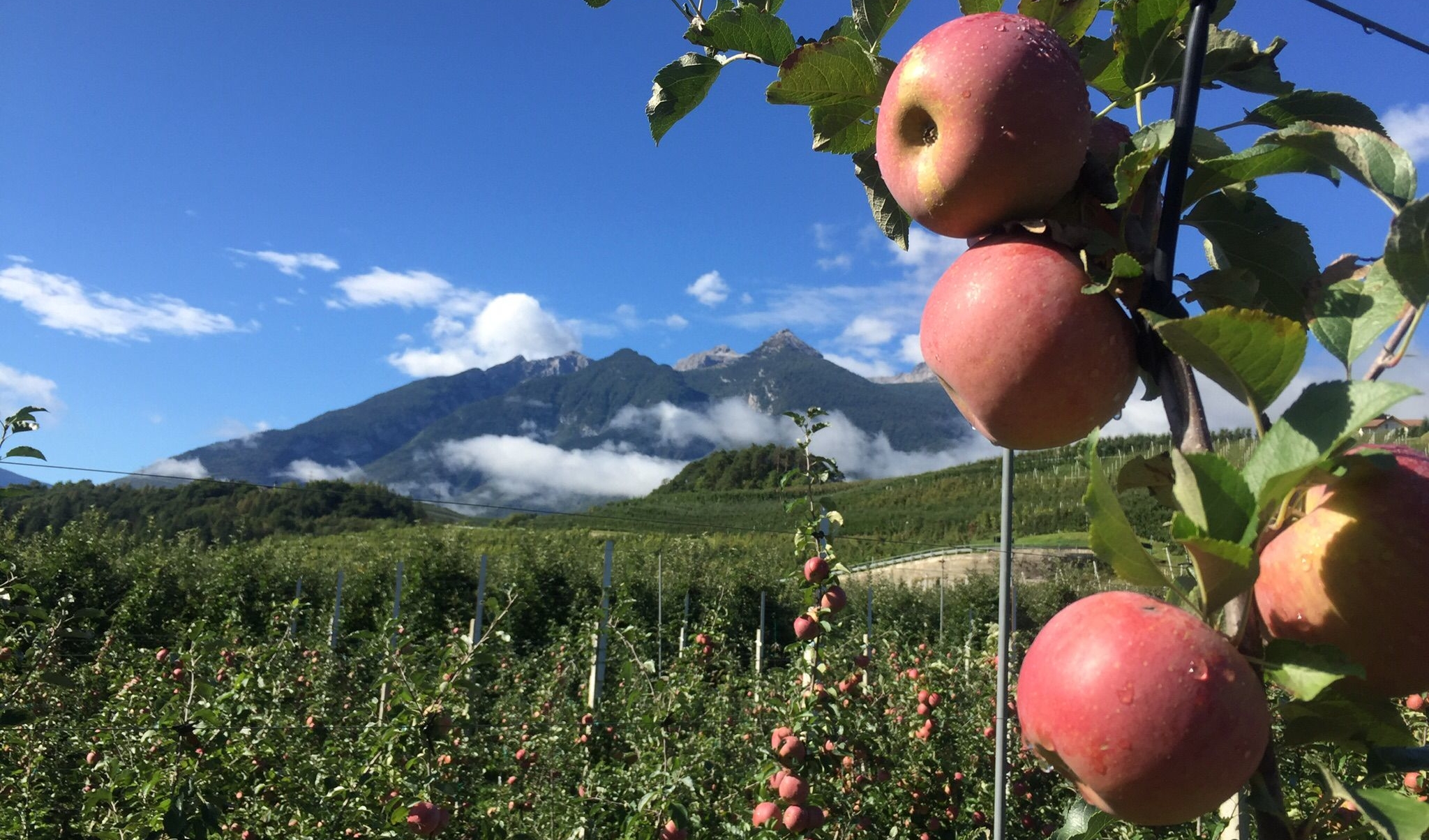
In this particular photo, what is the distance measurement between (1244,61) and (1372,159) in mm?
203

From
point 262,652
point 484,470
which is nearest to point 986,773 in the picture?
point 262,652

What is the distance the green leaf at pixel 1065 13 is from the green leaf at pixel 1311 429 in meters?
0.36

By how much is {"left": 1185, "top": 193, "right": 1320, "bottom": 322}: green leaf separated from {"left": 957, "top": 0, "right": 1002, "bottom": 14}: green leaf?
22 centimetres

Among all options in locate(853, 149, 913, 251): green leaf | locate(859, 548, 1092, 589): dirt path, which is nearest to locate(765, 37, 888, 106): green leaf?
locate(853, 149, 913, 251): green leaf

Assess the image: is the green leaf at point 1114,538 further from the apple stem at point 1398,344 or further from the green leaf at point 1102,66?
the green leaf at point 1102,66

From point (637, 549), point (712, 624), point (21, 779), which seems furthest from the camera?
point (637, 549)

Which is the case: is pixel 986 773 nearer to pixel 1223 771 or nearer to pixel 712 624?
pixel 712 624

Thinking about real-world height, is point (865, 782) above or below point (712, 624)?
below

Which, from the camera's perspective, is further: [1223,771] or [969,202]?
[969,202]

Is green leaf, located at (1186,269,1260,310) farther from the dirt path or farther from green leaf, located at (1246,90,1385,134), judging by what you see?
the dirt path

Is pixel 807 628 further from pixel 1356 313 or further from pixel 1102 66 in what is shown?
pixel 1356 313

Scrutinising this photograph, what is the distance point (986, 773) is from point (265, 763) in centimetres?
318

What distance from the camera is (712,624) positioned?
532 cm

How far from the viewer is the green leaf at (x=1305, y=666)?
383 millimetres
